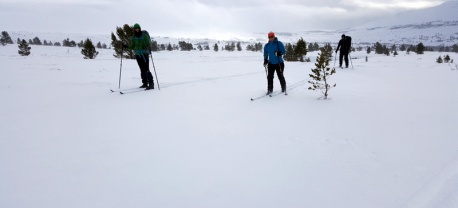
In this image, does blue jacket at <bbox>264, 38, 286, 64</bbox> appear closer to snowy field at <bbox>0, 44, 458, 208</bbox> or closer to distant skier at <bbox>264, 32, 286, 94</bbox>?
distant skier at <bbox>264, 32, 286, 94</bbox>

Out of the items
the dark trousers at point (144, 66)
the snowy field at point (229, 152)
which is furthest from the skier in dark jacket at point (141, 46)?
the snowy field at point (229, 152)

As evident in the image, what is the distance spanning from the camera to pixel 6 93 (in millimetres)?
6957

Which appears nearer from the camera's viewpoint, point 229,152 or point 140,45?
point 229,152

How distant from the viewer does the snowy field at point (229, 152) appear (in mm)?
2498

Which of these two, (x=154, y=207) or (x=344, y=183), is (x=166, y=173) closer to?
(x=154, y=207)

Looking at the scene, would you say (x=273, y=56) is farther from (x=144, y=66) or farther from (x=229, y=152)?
(x=229, y=152)

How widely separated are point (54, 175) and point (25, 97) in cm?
506

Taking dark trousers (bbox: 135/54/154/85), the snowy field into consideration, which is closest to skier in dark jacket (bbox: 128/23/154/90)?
dark trousers (bbox: 135/54/154/85)

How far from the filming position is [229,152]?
3.45m

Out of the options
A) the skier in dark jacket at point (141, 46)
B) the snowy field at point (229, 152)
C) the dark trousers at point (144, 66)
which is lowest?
the snowy field at point (229, 152)

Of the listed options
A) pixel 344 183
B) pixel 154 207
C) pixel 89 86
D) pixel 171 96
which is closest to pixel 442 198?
pixel 344 183

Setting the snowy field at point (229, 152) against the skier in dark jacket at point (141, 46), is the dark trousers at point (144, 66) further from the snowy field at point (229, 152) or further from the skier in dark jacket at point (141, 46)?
the snowy field at point (229, 152)

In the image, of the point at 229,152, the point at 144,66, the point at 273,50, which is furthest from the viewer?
the point at 144,66

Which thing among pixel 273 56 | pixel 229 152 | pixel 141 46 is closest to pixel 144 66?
pixel 141 46
